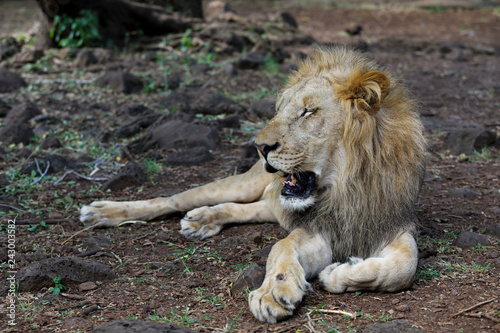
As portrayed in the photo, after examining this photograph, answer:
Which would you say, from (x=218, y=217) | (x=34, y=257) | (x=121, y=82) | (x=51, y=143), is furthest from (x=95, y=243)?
(x=121, y=82)

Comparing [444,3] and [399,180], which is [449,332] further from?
[444,3]

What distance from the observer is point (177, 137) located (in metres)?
5.39

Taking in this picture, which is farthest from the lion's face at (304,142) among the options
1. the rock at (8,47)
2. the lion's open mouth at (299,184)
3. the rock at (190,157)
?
the rock at (8,47)

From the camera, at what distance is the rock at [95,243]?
3535 mm

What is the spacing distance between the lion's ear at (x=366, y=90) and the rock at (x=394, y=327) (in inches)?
43.2

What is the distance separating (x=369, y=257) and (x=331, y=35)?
930 cm

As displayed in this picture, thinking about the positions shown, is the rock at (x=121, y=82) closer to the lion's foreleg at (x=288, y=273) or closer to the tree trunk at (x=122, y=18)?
the tree trunk at (x=122, y=18)

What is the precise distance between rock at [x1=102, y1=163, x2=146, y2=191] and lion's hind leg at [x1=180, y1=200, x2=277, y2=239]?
3.15ft

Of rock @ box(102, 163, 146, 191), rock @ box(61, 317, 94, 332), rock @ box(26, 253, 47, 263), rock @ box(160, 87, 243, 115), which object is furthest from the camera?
rock @ box(160, 87, 243, 115)

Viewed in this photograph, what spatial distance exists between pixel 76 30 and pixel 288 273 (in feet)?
22.9

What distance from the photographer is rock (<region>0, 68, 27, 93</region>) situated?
7.10m

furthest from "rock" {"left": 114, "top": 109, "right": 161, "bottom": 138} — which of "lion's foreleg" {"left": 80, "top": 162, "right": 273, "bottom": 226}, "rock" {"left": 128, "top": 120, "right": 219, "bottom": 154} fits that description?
"lion's foreleg" {"left": 80, "top": 162, "right": 273, "bottom": 226}

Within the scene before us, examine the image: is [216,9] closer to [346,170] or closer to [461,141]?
[461,141]

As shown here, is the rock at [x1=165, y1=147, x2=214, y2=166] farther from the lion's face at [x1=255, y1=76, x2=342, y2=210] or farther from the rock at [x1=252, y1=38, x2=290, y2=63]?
the rock at [x1=252, y1=38, x2=290, y2=63]
